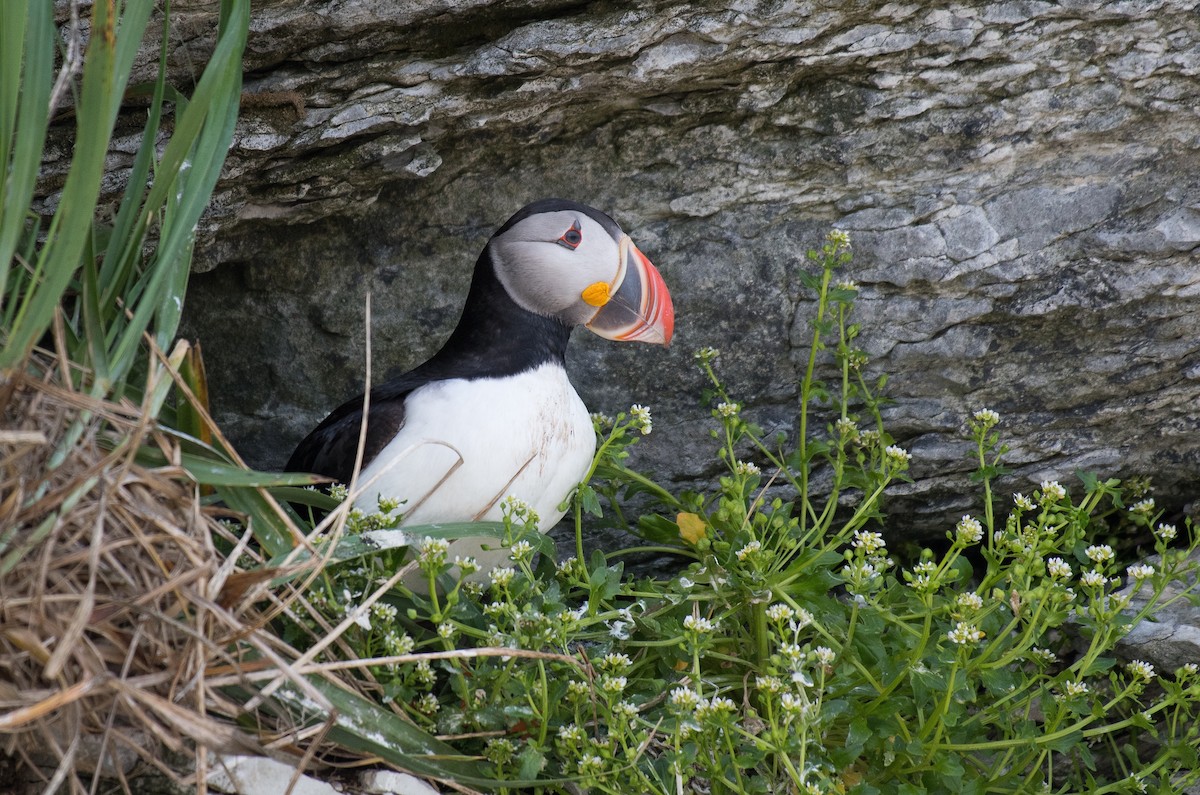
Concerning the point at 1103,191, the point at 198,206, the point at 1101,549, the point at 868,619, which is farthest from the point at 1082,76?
the point at 198,206

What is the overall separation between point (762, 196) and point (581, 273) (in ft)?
2.25

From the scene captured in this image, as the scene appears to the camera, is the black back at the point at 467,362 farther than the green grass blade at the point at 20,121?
Yes

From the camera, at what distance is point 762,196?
3.30 metres

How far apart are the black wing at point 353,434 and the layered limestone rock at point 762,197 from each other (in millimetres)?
611

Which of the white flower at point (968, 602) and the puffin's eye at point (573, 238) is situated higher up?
the puffin's eye at point (573, 238)

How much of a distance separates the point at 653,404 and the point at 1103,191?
4.18 ft

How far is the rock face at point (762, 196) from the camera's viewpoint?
116 inches

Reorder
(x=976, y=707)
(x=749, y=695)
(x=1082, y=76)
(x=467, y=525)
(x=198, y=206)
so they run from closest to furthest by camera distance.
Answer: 1. (x=198, y=206)
2. (x=467, y=525)
3. (x=749, y=695)
4. (x=976, y=707)
5. (x=1082, y=76)

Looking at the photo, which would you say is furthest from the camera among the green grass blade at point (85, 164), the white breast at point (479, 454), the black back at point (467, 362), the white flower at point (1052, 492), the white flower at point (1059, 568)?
the black back at point (467, 362)

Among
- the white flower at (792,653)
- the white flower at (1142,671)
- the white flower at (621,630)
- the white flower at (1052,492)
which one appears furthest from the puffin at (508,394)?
the white flower at (1142,671)

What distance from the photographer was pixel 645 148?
330 cm

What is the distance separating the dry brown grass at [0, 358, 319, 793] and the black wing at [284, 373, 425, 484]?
2.36 feet

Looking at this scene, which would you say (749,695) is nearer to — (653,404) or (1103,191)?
(653,404)

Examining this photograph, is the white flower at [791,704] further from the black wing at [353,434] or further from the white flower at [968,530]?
the black wing at [353,434]
